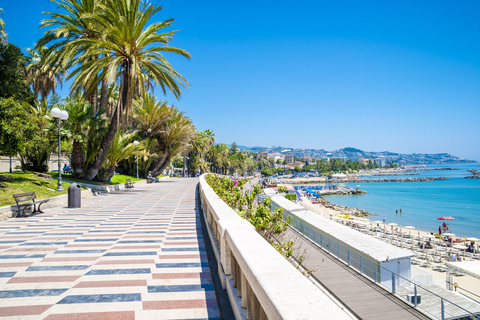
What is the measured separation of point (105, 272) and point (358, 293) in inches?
372

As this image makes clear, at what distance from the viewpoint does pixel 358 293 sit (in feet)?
36.6

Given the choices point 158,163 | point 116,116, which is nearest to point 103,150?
point 116,116

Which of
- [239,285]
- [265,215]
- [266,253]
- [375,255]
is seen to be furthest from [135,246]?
[375,255]

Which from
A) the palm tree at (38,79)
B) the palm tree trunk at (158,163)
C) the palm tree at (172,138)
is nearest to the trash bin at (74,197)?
the palm tree at (172,138)

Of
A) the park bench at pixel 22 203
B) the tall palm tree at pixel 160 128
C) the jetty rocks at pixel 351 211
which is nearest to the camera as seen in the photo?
the park bench at pixel 22 203

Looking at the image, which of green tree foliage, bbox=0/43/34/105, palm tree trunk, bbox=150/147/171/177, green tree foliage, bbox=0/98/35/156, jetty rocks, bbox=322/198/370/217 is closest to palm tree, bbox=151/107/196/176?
palm tree trunk, bbox=150/147/171/177

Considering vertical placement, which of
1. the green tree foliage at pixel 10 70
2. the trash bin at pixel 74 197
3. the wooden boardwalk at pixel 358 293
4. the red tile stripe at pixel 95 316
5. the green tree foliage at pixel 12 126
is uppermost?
the green tree foliage at pixel 10 70

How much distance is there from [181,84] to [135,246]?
48.8 feet

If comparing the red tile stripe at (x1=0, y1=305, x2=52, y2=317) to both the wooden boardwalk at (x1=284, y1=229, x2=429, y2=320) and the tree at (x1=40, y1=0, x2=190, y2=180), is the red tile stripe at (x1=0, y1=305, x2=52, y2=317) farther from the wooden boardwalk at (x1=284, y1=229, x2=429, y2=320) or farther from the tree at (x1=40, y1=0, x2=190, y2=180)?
the tree at (x1=40, y1=0, x2=190, y2=180)

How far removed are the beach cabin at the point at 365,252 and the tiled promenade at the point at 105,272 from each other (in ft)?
18.0

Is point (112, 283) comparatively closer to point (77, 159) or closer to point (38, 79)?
point (77, 159)

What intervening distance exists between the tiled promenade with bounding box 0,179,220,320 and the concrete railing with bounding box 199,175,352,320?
0.55 metres

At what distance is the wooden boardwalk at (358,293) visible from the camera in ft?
32.7

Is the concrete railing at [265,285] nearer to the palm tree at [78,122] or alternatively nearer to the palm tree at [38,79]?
the palm tree at [78,122]
